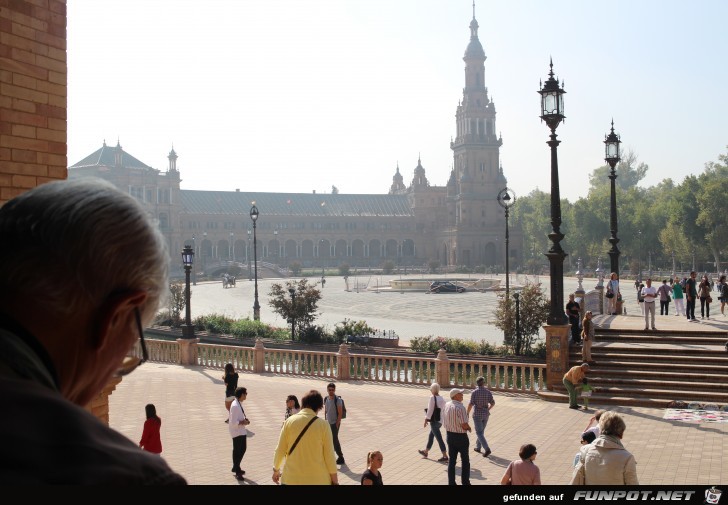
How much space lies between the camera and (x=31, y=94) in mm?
6352

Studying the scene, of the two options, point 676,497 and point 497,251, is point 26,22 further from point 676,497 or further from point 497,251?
point 497,251

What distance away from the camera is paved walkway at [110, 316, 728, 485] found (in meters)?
11.7

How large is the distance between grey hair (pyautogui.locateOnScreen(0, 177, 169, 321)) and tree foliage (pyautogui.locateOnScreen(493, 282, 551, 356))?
22914 mm

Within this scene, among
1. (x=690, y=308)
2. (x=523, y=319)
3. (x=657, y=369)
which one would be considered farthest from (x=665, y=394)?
(x=690, y=308)

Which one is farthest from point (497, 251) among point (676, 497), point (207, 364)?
point (676, 497)

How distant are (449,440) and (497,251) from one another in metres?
111

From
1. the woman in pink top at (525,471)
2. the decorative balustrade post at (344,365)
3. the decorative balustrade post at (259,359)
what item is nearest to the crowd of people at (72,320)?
the woman in pink top at (525,471)

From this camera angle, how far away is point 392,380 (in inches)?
824

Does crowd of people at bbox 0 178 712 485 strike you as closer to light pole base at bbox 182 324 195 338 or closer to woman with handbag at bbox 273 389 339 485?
woman with handbag at bbox 273 389 339 485

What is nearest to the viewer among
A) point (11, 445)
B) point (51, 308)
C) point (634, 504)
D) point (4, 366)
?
point (11, 445)

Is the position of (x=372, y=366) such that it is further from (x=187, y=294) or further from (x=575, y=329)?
(x=187, y=294)

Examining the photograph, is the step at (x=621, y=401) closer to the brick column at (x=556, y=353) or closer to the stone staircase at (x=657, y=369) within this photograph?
the stone staircase at (x=657, y=369)

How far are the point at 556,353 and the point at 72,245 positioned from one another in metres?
18.2

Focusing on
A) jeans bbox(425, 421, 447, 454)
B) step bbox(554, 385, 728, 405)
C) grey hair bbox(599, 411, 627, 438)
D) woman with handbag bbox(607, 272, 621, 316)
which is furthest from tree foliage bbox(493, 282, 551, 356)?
grey hair bbox(599, 411, 627, 438)
